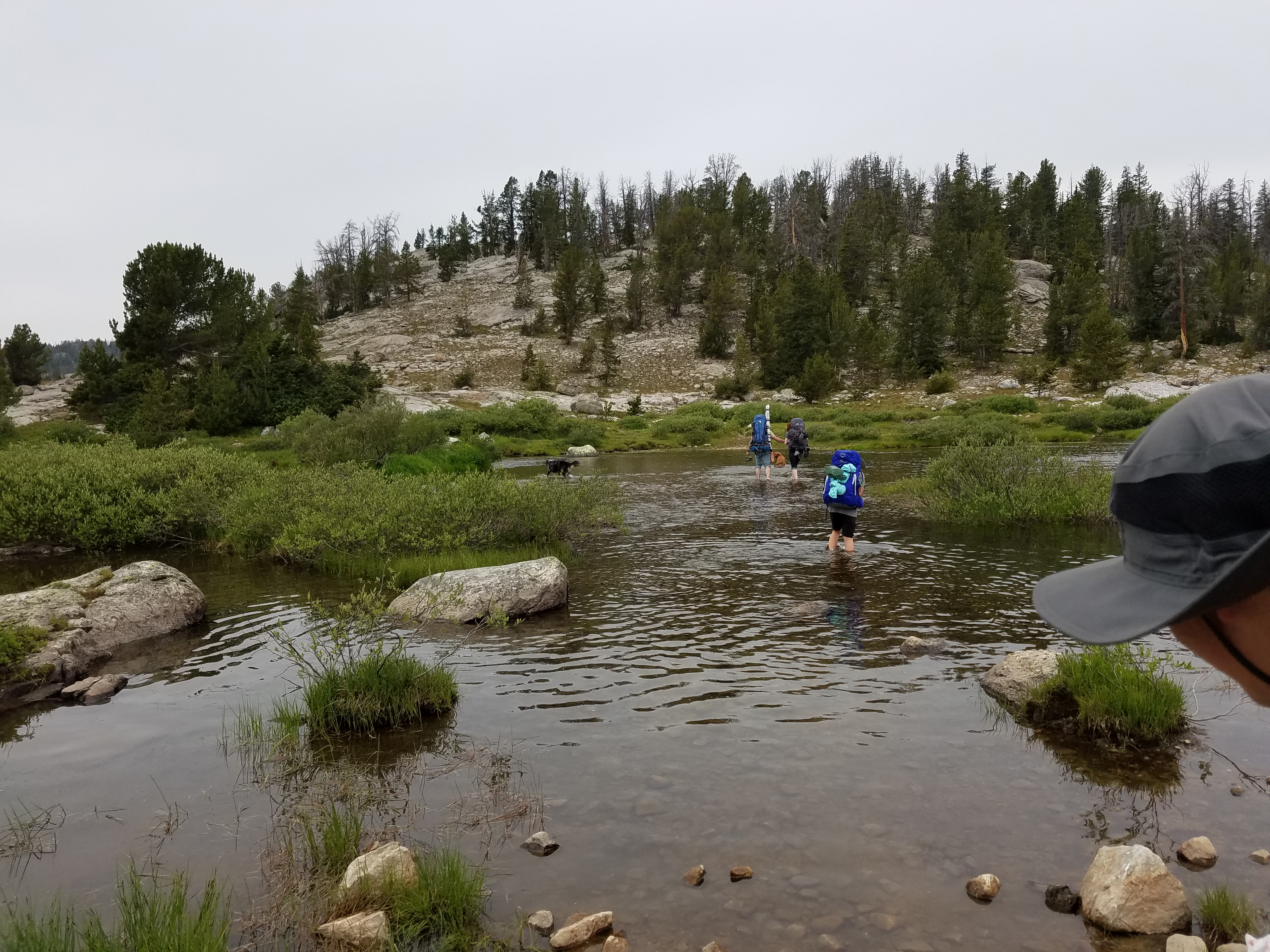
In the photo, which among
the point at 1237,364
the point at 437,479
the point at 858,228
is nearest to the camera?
the point at 437,479

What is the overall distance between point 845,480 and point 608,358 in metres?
80.3

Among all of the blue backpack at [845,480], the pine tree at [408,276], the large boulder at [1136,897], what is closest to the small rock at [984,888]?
the large boulder at [1136,897]

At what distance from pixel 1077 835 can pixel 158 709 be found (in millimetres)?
9939

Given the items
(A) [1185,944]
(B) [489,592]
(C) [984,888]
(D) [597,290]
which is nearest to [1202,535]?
(A) [1185,944]

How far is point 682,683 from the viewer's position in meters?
9.73

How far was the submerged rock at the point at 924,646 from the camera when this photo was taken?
10.6 m

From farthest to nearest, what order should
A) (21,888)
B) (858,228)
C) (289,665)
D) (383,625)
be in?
(858,228) → (383,625) → (289,665) → (21,888)

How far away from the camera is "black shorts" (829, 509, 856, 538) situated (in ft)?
54.6

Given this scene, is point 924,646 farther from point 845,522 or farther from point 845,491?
point 845,522

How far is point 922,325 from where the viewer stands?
8544 centimetres

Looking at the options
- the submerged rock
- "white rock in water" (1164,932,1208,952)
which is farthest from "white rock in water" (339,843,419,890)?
the submerged rock

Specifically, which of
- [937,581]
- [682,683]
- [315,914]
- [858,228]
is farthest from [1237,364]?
[315,914]

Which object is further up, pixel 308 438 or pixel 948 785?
pixel 308 438

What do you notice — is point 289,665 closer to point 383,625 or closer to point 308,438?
point 383,625
